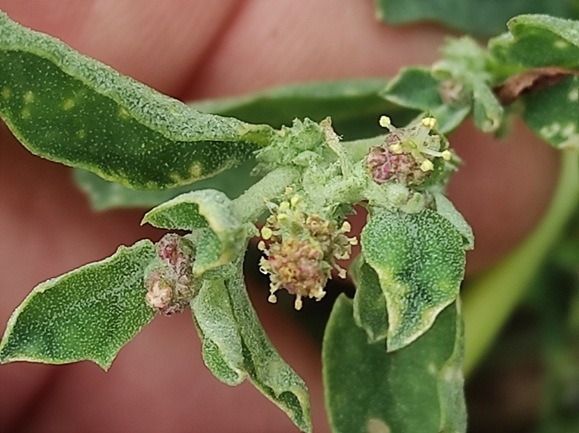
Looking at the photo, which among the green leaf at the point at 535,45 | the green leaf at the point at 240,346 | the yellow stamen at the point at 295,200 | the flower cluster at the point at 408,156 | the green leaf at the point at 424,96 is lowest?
the green leaf at the point at 240,346

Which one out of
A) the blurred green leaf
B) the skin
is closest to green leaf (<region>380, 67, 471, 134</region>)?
the blurred green leaf

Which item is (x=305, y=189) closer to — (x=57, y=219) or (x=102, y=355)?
(x=102, y=355)

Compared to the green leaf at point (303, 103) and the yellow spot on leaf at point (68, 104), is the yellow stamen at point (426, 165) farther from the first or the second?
the green leaf at point (303, 103)

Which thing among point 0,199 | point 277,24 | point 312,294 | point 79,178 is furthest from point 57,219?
point 312,294

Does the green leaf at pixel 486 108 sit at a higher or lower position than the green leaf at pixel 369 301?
higher

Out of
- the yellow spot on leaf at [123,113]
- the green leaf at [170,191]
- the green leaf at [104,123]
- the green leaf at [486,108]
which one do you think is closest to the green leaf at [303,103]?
the green leaf at [170,191]
